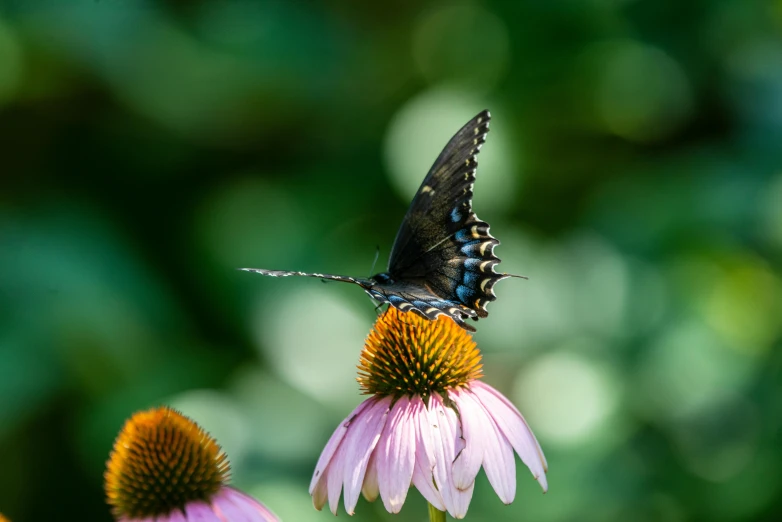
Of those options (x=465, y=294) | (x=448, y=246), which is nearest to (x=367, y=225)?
(x=448, y=246)

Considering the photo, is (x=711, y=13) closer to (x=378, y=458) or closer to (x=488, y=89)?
(x=488, y=89)

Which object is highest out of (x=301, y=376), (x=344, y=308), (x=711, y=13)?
(x=711, y=13)

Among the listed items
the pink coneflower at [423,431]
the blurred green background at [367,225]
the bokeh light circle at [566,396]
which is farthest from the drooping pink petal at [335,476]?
the bokeh light circle at [566,396]

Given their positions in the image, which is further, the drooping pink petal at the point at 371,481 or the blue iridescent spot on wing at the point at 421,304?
the blue iridescent spot on wing at the point at 421,304

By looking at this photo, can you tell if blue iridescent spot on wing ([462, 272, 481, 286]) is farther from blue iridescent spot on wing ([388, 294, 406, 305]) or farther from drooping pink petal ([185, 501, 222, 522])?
drooping pink petal ([185, 501, 222, 522])

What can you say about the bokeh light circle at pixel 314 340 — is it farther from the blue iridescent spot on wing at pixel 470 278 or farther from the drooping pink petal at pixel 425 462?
the drooping pink petal at pixel 425 462

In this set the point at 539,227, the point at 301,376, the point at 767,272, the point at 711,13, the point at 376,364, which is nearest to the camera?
the point at 376,364

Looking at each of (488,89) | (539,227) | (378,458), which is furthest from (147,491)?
(488,89)

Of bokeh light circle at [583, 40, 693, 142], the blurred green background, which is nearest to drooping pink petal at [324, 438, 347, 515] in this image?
the blurred green background
